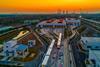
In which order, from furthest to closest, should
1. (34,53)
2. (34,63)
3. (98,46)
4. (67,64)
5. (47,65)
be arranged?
(98,46), (34,53), (34,63), (67,64), (47,65)

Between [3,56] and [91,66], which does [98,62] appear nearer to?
[91,66]

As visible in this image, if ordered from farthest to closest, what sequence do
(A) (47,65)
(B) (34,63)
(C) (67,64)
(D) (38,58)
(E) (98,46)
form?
(E) (98,46)
(D) (38,58)
(B) (34,63)
(C) (67,64)
(A) (47,65)

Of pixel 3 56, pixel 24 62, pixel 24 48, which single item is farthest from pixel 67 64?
pixel 3 56

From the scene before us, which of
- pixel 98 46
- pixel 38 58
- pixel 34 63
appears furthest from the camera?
pixel 98 46

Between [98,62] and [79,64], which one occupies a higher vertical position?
[98,62]

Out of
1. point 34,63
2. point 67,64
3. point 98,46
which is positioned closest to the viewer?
point 67,64

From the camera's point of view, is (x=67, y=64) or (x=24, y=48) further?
(x=24, y=48)

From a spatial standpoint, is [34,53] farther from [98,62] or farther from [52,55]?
[98,62]

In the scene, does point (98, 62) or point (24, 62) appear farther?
point (24, 62)

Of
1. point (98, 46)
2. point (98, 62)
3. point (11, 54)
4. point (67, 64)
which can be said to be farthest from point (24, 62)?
point (98, 46)
